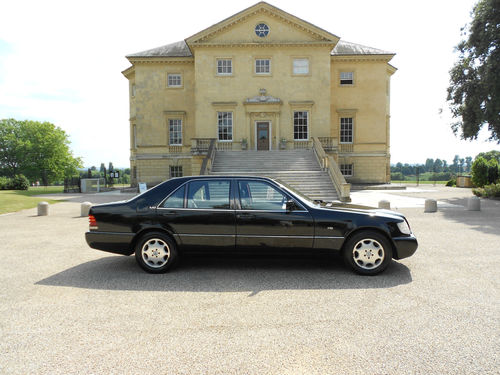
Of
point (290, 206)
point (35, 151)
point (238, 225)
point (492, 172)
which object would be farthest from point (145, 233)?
point (35, 151)

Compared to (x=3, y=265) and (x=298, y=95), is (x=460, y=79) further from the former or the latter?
(x=3, y=265)

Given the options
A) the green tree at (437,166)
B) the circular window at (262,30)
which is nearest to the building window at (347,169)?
the circular window at (262,30)

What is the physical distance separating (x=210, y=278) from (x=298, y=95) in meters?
24.3

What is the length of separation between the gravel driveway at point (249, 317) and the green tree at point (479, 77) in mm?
16859

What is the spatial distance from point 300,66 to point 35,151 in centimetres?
4841

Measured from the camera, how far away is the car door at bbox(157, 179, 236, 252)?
585cm

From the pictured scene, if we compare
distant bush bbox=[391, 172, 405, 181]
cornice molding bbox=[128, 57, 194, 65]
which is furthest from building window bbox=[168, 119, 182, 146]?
distant bush bbox=[391, 172, 405, 181]

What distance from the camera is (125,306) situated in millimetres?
4449

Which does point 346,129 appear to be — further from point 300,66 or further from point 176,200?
point 176,200

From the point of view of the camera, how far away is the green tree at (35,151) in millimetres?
55438

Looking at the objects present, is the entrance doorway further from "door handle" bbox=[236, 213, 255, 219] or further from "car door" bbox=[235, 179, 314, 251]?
"door handle" bbox=[236, 213, 255, 219]

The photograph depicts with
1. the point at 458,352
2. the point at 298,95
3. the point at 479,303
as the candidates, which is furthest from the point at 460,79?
the point at 458,352

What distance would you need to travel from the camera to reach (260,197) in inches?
234

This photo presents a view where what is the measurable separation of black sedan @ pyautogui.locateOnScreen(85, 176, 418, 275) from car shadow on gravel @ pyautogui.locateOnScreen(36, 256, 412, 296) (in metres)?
0.32
